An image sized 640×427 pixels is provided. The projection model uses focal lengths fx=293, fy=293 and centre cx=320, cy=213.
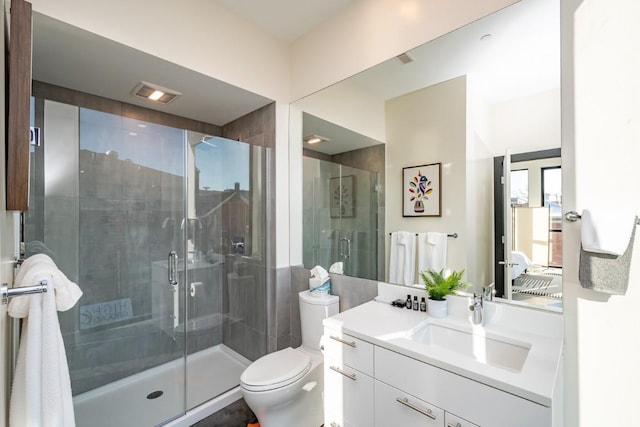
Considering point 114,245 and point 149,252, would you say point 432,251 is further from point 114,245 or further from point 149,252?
point 114,245

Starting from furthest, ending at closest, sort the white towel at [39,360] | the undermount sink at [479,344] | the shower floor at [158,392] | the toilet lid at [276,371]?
1. the shower floor at [158,392]
2. the toilet lid at [276,371]
3. the undermount sink at [479,344]
4. the white towel at [39,360]

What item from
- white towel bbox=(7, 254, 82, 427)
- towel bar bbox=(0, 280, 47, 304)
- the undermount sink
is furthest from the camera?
the undermount sink

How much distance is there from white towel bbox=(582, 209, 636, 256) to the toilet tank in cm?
147

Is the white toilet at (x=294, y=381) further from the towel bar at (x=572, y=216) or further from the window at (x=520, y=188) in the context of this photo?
the towel bar at (x=572, y=216)

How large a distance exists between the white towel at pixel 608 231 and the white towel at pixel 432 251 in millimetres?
685

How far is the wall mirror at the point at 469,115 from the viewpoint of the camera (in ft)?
4.46

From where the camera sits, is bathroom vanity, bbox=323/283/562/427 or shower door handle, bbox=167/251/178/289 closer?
bathroom vanity, bbox=323/283/562/427

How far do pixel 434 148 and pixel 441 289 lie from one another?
82 centimetres

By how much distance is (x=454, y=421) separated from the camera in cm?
107

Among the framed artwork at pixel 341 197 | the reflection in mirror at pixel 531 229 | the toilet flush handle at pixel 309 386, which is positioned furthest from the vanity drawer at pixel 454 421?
the framed artwork at pixel 341 197

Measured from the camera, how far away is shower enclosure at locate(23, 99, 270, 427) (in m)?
2.05

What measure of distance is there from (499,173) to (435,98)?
1.92 feet

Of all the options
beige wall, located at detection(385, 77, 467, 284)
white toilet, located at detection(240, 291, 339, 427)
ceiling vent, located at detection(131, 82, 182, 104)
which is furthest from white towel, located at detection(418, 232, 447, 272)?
ceiling vent, located at detection(131, 82, 182, 104)

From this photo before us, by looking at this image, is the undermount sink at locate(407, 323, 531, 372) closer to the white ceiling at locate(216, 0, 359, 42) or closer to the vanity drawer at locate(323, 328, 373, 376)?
the vanity drawer at locate(323, 328, 373, 376)
